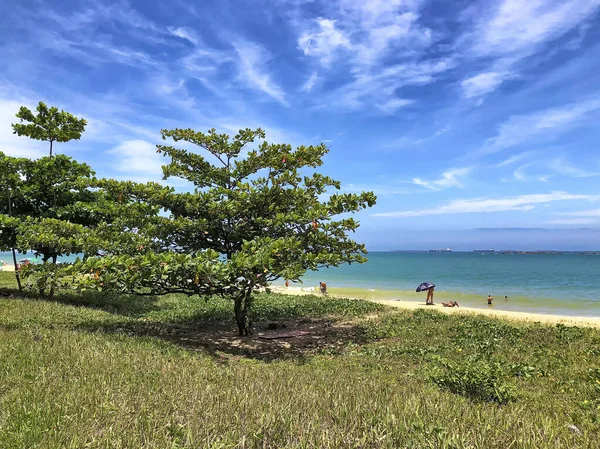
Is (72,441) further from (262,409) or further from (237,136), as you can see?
(237,136)

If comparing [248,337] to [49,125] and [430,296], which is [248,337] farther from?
[430,296]

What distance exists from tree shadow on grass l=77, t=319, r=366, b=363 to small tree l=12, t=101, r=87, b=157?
8.90m

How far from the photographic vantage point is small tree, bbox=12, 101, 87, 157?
14586mm

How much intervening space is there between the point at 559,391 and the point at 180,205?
9372 mm

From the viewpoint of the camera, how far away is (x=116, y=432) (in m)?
2.94

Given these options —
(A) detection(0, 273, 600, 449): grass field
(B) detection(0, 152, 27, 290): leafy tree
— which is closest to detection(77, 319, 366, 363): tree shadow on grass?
(A) detection(0, 273, 600, 449): grass field

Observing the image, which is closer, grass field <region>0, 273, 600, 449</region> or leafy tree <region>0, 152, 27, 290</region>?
grass field <region>0, 273, 600, 449</region>

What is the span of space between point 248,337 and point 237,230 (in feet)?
10.8

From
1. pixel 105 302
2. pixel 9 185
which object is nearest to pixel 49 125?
pixel 9 185

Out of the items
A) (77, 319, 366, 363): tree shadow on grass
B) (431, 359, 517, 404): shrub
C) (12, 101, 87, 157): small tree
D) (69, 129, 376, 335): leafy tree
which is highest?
(12, 101, 87, 157): small tree

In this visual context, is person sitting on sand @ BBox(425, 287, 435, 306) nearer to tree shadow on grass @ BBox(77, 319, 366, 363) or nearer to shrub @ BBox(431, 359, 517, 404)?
tree shadow on grass @ BBox(77, 319, 366, 363)

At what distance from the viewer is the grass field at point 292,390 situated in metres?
2.97

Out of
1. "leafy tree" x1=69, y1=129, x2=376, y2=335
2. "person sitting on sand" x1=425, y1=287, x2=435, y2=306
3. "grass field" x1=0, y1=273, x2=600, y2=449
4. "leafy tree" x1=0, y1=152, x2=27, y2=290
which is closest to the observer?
"grass field" x1=0, y1=273, x2=600, y2=449

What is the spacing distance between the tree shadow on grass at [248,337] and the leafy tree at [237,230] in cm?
99
